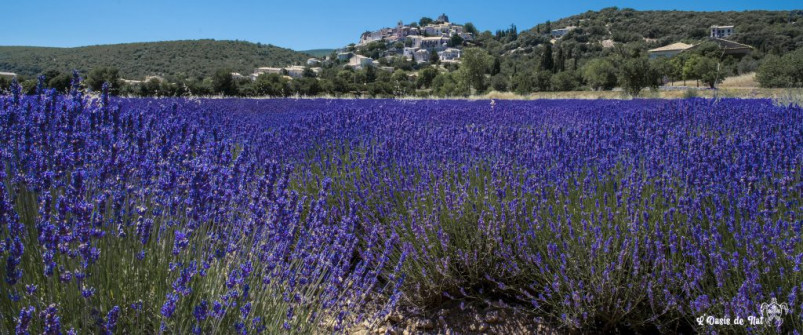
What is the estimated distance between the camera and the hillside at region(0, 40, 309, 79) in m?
53.1

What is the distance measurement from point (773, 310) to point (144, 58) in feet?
239

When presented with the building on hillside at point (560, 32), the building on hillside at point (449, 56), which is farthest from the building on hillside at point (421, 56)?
the building on hillside at point (560, 32)

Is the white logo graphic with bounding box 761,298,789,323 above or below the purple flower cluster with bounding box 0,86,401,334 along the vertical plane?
below

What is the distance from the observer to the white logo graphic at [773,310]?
1698 millimetres

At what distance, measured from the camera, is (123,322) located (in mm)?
1543

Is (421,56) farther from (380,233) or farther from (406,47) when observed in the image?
(380,233)

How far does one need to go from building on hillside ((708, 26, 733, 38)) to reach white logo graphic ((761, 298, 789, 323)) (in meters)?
99.9

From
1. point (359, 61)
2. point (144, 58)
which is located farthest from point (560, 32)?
point (144, 58)

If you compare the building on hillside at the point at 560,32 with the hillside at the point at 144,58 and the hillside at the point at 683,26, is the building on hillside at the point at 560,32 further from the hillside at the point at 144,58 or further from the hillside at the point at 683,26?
the hillside at the point at 144,58

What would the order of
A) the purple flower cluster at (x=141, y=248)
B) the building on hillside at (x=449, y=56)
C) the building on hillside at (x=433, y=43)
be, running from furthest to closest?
the building on hillside at (x=433, y=43) → the building on hillside at (x=449, y=56) → the purple flower cluster at (x=141, y=248)

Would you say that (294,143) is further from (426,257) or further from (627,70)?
(627,70)

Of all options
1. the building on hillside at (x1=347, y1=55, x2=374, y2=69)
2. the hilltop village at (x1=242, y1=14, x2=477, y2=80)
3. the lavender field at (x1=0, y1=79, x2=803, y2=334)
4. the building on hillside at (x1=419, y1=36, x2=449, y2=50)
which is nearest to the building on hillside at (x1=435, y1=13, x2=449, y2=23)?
the hilltop village at (x1=242, y1=14, x2=477, y2=80)

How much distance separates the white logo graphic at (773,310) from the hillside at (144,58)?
2007 inches

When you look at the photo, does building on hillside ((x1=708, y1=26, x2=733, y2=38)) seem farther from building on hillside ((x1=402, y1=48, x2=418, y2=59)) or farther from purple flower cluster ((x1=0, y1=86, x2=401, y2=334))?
purple flower cluster ((x1=0, y1=86, x2=401, y2=334))
